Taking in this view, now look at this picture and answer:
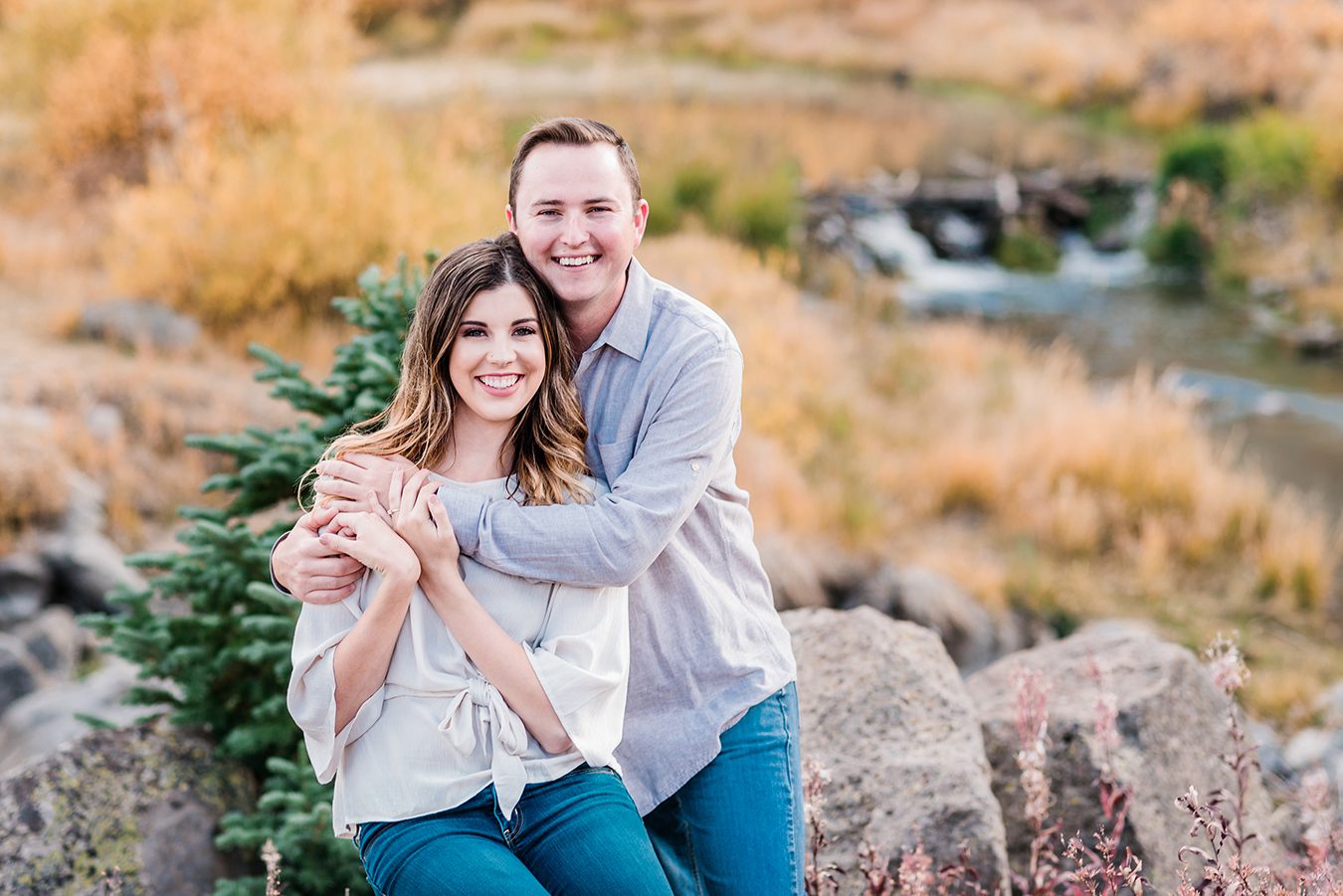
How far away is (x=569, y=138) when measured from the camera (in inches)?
94.2

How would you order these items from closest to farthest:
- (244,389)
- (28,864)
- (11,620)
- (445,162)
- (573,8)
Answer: (28,864)
(11,620)
(244,389)
(445,162)
(573,8)

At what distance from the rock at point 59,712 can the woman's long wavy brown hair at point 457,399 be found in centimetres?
238

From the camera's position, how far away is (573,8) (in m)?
21.0

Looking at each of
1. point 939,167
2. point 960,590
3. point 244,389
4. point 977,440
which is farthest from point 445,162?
point 939,167

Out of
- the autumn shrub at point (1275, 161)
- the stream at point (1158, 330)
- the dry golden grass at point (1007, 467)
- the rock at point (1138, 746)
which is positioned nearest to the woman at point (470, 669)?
the rock at point (1138, 746)

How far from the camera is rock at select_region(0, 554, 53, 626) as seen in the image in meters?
5.48

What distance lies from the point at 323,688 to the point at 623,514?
1.97 feet

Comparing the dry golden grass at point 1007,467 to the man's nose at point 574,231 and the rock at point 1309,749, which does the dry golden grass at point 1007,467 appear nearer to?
the rock at point 1309,749

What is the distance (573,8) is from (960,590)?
1715 centimetres

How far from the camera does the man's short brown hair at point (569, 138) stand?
239cm

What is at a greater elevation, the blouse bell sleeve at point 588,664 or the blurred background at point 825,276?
the blouse bell sleeve at point 588,664

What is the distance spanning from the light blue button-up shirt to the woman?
0.47 ft

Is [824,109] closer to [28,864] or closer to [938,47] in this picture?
[938,47]

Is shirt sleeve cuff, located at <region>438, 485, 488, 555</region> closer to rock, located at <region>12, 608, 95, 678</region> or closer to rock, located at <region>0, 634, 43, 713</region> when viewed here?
rock, located at <region>0, 634, 43, 713</region>
